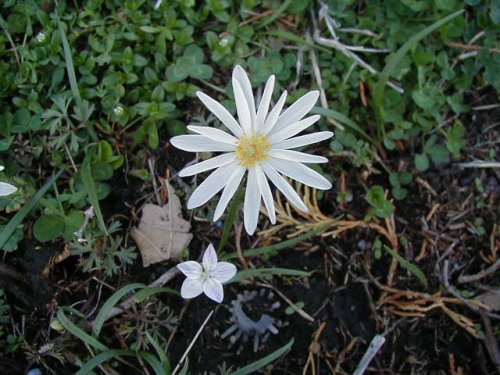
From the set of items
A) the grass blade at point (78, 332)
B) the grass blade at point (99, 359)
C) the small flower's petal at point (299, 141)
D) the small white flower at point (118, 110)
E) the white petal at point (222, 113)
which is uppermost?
the small white flower at point (118, 110)

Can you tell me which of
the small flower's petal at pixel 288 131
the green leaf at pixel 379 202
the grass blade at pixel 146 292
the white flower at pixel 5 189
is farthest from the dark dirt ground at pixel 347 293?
the small flower's petal at pixel 288 131

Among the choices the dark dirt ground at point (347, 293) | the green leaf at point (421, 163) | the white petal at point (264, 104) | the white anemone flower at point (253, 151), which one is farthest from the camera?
the green leaf at point (421, 163)

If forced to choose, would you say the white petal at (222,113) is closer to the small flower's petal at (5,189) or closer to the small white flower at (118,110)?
the small white flower at (118,110)

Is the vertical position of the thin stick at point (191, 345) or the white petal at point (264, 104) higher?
the white petal at point (264, 104)

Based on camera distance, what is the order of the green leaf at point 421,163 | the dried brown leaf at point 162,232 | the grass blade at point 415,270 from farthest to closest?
the green leaf at point 421,163 → the dried brown leaf at point 162,232 → the grass blade at point 415,270

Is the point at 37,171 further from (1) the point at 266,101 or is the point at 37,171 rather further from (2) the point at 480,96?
(2) the point at 480,96

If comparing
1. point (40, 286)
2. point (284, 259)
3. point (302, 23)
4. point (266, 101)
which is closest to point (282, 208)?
point (284, 259)

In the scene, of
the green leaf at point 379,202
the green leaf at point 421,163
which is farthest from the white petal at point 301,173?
the green leaf at point 421,163

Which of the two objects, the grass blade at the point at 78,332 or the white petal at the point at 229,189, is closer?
the white petal at the point at 229,189

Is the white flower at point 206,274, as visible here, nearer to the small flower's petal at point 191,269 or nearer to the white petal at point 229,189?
the small flower's petal at point 191,269

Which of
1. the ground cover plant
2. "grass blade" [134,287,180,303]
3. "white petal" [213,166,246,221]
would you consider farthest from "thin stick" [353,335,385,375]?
"white petal" [213,166,246,221]
